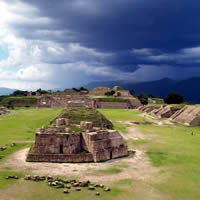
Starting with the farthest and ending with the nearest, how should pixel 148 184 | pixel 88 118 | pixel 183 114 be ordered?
pixel 183 114 → pixel 88 118 → pixel 148 184

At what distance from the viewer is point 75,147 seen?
867 inches

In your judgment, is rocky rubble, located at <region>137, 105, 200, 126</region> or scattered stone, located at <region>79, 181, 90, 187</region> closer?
scattered stone, located at <region>79, 181, 90, 187</region>

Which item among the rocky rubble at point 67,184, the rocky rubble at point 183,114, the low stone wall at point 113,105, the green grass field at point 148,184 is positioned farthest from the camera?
the low stone wall at point 113,105

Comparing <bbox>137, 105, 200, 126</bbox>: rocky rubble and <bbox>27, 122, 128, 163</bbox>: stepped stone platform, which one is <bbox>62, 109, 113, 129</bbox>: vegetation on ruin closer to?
<bbox>27, 122, 128, 163</bbox>: stepped stone platform

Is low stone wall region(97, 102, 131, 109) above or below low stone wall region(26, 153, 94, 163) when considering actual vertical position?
above

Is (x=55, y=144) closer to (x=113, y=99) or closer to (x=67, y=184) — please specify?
(x=67, y=184)

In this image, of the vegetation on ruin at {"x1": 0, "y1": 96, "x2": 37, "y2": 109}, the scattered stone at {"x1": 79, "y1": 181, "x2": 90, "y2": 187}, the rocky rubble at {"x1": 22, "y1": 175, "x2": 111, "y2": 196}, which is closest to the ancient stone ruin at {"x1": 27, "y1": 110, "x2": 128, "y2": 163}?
the rocky rubble at {"x1": 22, "y1": 175, "x2": 111, "y2": 196}

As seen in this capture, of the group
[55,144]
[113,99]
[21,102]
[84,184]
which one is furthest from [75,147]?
[21,102]

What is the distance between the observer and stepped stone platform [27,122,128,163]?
20.8 metres

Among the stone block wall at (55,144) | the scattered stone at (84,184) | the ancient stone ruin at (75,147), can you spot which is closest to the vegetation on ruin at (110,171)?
the ancient stone ruin at (75,147)

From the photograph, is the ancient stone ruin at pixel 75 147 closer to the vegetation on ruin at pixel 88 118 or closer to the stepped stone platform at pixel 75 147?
the stepped stone platform at pixel 75 147

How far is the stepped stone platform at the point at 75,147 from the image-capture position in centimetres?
2078

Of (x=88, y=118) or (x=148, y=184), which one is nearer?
(x=148, y=184)

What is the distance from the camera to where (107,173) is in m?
18.1
